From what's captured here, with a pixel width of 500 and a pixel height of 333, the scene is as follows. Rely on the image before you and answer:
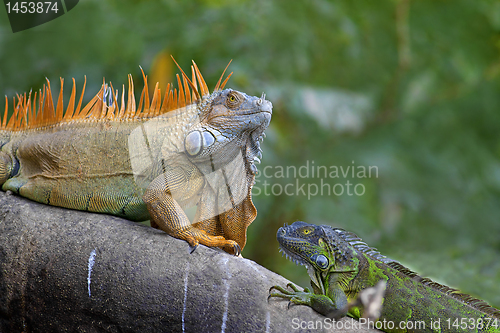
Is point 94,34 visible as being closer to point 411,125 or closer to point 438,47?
point 411,125

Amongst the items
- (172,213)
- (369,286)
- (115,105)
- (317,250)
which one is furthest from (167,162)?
(369,286)

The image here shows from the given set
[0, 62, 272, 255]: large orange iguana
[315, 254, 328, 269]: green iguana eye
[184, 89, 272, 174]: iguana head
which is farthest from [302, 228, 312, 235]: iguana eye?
[184, 89, 272, 174]: iguana head

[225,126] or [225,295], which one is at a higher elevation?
[225,126]

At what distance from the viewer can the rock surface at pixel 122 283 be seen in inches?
110

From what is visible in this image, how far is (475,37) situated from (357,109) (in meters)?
2.57

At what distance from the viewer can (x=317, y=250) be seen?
3.32m

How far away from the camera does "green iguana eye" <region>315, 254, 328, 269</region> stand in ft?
10.6

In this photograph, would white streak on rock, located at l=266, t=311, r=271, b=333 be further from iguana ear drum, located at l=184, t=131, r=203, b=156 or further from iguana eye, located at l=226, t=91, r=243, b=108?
iguana eye, located at l=226, t=91, r=243, b=108

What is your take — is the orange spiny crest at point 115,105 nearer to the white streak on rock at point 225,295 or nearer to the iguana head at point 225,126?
the iguana head at point 225,126

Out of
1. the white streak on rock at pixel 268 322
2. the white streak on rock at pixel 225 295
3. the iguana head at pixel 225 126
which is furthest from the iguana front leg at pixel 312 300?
the iguana head at pixel 225 126

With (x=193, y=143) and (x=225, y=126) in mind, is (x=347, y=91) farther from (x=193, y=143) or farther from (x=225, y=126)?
(x=193, y=143)

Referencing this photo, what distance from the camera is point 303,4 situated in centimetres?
673

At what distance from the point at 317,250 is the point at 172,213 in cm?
120

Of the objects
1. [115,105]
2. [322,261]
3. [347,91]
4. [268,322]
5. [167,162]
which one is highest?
[347,91]
